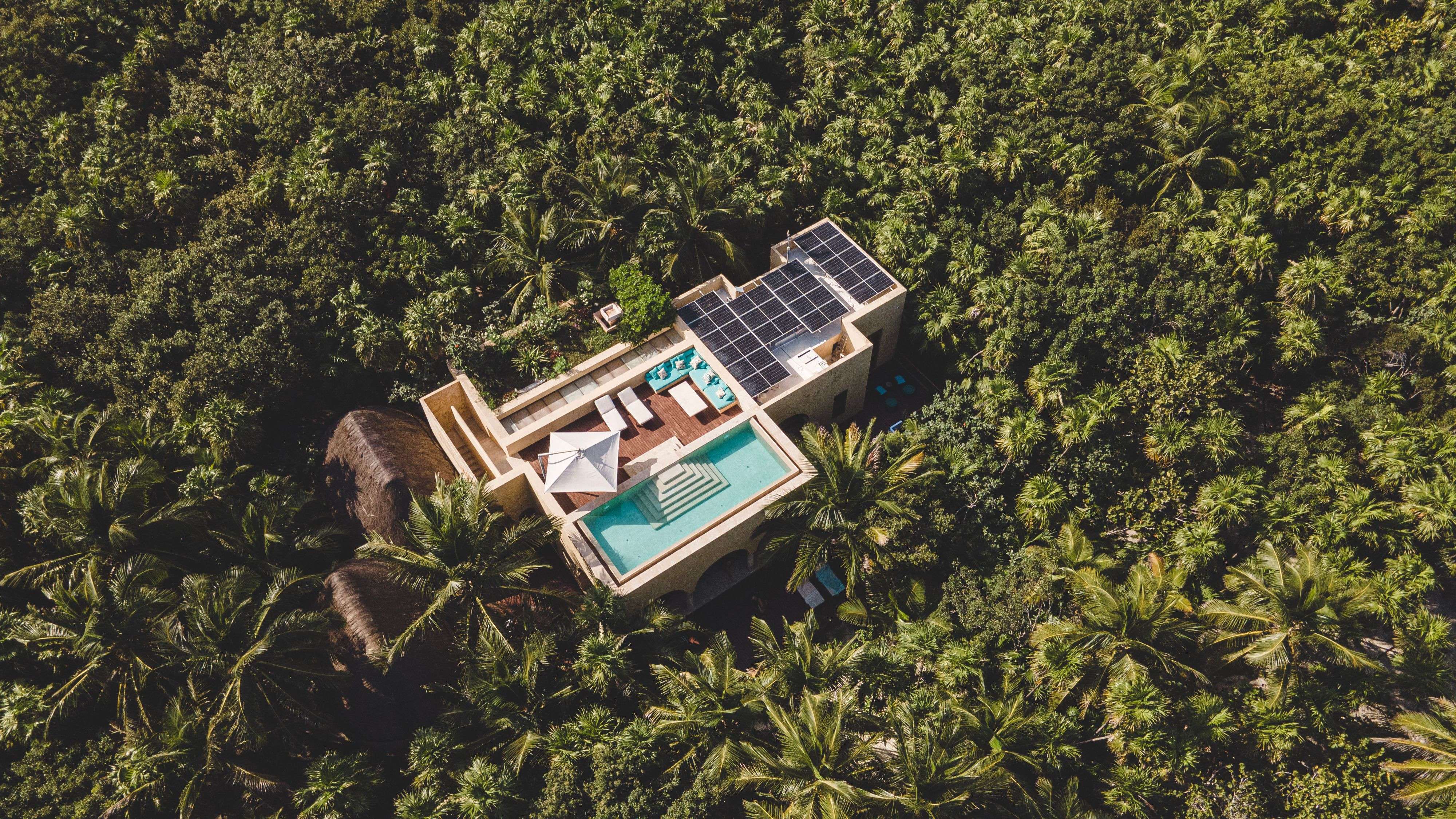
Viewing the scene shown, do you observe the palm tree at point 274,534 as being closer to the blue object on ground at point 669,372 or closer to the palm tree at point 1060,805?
the blue object on ground at point 669,372

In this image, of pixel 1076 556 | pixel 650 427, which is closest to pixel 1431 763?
pixel 1076 556

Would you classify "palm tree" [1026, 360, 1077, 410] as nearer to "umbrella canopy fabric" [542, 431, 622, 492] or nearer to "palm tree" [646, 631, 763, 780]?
"palm tree" [646, 631, 763, 780]

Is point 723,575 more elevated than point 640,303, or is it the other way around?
point 640,303

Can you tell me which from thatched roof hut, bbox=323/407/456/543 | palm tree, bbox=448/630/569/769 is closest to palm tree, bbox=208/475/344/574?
thatched roof hut, bbox=323/407/456/543

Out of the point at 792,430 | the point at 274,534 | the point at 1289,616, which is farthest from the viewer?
the point at 792,430

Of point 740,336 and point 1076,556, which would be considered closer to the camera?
point 1076,556

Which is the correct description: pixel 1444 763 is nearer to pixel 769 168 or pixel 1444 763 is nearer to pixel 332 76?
pixel 769 168

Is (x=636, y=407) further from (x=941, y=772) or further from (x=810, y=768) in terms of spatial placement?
(x=941, y=772)
